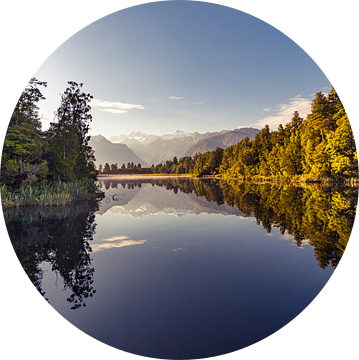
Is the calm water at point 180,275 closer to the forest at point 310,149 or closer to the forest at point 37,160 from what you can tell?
the forest at point 37,160

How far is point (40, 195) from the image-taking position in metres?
18.7

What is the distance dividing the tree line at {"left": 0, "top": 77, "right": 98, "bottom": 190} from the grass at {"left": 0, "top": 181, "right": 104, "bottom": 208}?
2.50 feet

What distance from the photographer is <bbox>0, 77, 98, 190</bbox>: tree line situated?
699 inches

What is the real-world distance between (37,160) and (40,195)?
14.0 feet

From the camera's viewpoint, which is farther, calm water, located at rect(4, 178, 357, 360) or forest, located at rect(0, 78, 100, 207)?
forest, located at rect(0, 78, 100, 207)

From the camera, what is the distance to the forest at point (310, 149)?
3559 centimetres

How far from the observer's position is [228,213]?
17.1 m

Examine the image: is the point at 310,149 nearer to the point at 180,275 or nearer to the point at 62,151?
the point at 62,151

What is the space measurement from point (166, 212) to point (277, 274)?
484 inches

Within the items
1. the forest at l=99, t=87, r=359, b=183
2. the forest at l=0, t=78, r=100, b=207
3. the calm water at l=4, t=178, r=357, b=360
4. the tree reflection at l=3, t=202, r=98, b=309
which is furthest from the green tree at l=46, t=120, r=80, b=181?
the forest at l=99, t=87, r=359, b=183

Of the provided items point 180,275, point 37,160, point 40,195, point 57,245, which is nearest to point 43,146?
point 37,160

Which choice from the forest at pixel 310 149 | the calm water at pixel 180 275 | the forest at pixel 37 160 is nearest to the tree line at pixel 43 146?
the forest at pixel 37 160

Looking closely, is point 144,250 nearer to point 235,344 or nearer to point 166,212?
point 235,344

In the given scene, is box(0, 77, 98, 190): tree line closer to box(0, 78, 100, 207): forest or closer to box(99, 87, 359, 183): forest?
box(0, 78, 100, 207): forest
